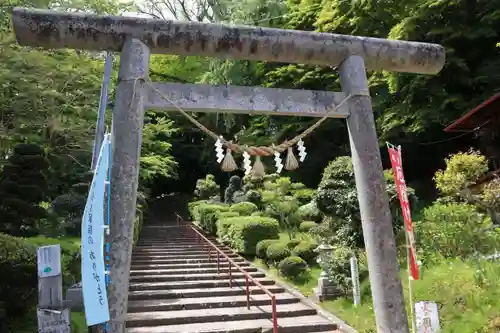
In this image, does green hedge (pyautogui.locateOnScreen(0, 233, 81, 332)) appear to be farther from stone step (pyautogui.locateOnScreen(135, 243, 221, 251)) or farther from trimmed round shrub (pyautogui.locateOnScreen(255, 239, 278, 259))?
stone step (pyautogui.locateOnScreen(135, 243, 221, 251))

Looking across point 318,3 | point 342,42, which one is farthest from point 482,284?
point 318,3

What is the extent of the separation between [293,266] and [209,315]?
2798 millimetres

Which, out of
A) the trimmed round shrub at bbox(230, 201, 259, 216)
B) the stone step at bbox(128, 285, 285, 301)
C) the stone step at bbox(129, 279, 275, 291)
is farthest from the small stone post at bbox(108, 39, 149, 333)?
the trimmed round shrub at bbox(230, 201, 259, 216)

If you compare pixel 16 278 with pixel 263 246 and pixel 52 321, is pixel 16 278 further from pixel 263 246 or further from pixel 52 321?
pixel 263 246

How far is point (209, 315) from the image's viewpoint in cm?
865

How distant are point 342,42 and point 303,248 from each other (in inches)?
305

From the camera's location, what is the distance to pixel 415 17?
15.4m

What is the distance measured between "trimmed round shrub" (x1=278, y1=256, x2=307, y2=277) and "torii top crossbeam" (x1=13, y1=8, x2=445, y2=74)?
22.0 ft

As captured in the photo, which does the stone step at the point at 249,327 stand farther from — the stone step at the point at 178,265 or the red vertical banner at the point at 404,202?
the stone step at the point at 178,265

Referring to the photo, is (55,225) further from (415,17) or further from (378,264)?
(415,17)

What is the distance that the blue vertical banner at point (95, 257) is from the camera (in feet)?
11.5

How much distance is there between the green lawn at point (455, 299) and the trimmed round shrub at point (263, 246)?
3.58 m

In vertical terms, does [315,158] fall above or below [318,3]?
below

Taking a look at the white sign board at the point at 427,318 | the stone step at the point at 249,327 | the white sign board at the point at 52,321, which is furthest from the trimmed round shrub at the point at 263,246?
the white sign board at the point at 52,321
